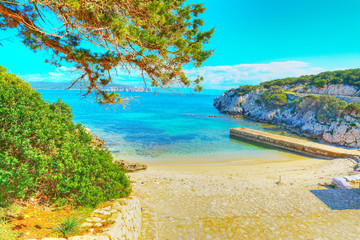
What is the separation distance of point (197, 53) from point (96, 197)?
5.10 meters

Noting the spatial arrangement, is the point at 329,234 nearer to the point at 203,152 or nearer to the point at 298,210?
the point at 298,210

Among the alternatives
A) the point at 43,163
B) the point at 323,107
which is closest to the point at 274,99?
the point at 323,107

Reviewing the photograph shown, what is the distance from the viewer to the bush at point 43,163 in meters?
3.48

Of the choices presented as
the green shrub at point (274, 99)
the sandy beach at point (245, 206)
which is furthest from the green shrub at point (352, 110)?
the sandy beach at point (245, 206)

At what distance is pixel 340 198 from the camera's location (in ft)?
25.5

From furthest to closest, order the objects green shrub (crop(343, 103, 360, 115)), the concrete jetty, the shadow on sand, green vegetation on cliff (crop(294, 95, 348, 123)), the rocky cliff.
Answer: green vegetation on cliff (crop(294, 95, 348, 123))
green shrub (crop(343, 103, 360, 115))
the rocky cliff
the concrete jetty
the shadow on sand

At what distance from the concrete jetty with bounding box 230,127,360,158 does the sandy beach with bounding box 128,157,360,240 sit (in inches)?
217

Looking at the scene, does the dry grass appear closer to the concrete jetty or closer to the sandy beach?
the sandy beach

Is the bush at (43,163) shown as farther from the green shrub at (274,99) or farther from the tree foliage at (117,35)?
the green shrub at (274,99)

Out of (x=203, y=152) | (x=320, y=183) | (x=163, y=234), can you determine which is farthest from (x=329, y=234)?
(x=203, y=152)

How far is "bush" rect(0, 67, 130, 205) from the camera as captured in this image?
11.4 ft

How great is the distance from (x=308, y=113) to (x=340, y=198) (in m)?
28.7

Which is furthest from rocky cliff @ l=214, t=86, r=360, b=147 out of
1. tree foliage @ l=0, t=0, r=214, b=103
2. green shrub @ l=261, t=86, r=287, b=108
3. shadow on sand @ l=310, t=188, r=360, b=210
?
tree foliage @ l=0, t=0, r=214, b=103

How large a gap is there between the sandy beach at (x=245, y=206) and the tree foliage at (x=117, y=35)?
4.36m
